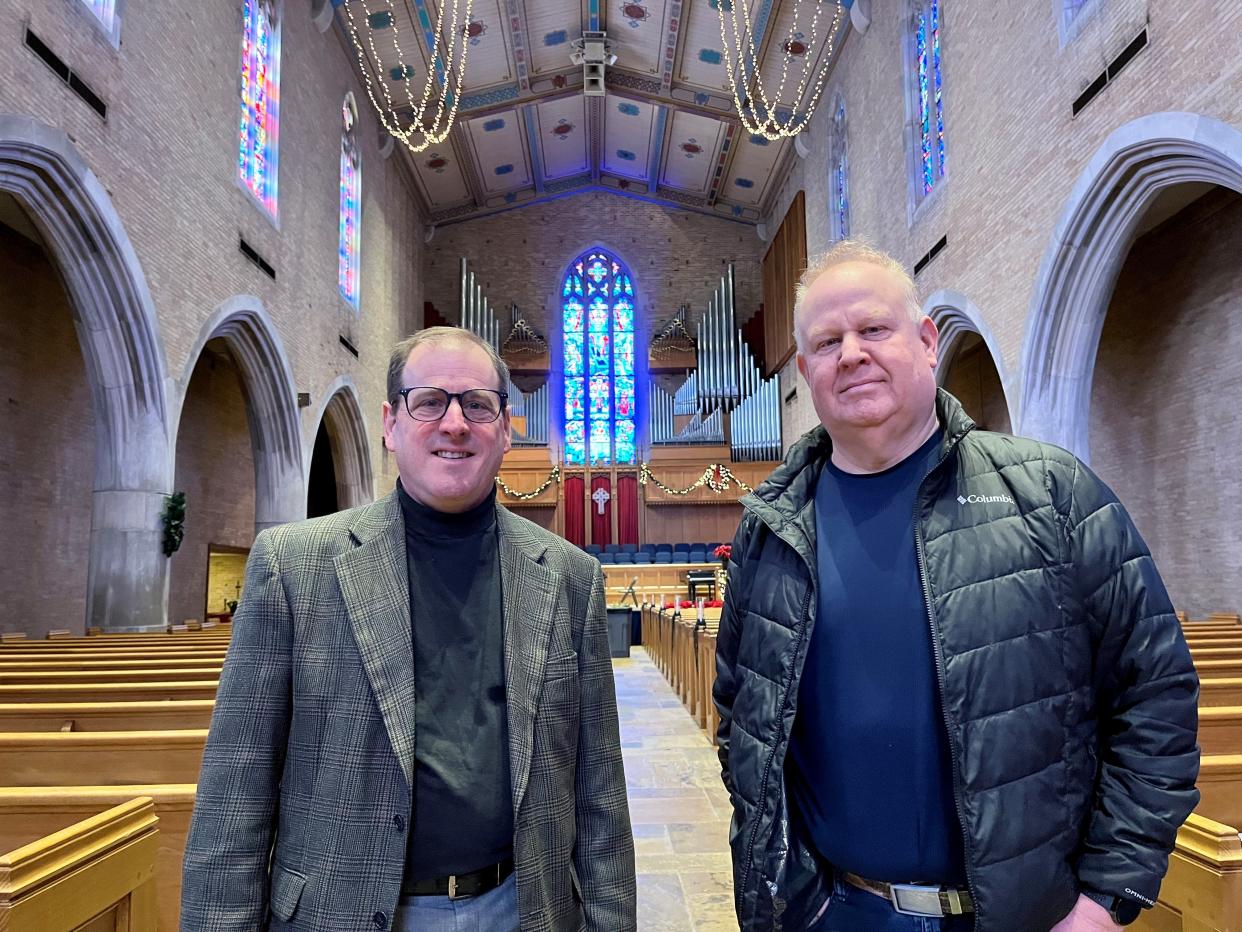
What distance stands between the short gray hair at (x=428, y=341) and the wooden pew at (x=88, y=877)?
83 centimetres

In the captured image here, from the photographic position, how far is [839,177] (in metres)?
11.4

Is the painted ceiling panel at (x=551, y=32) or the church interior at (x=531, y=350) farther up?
the painted ceiling panel at (x=551, y=32)

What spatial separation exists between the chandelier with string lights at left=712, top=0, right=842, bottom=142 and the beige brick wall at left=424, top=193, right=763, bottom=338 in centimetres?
386

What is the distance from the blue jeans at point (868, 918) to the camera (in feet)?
3.56

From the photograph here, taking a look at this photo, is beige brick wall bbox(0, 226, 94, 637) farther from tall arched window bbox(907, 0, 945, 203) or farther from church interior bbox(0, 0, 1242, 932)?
tall arched window bbox(907, 0, 945, 203)

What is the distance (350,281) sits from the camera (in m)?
12.0

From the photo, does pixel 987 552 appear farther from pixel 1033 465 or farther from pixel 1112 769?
pixel 1112 769

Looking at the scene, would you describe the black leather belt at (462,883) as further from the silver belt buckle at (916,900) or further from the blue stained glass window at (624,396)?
the blue stained glass window at (624,396)

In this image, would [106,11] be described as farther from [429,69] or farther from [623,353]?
[623,353]

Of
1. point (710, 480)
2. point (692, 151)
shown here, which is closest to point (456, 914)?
point (710, 480)

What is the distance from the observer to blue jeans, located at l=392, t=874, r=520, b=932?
3.73ft

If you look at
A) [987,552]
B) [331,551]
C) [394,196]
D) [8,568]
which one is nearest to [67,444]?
[8,568]

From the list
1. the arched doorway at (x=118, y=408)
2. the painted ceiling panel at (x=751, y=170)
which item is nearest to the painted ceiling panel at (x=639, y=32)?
the painted ceiling panel at (x=751, y=170)

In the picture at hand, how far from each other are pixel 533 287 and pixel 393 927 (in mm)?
16110
